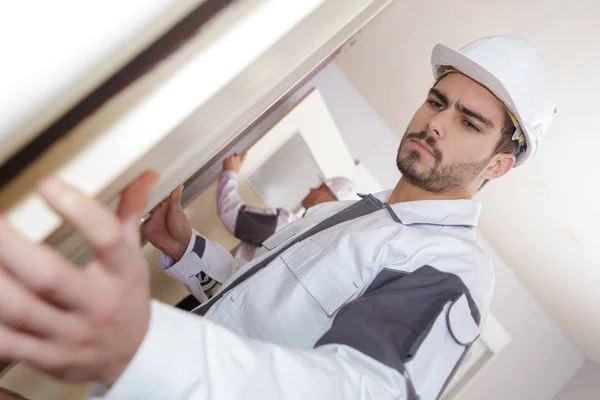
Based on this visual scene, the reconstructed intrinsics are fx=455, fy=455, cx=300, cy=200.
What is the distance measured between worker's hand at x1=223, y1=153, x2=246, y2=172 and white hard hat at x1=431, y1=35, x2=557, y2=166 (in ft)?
2.34

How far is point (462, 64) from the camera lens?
1062 millimetres

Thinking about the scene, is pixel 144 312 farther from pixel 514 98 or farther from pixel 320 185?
pixel 320 185

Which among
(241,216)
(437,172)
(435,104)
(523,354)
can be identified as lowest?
(523,354)

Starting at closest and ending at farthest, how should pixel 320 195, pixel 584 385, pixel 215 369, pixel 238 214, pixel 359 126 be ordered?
pixel 215 369 → pixel 238 214 → pixel 320 195 → pixel 584 385 → pixel 359 126

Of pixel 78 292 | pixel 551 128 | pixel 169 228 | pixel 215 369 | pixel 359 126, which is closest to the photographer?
pixel 78 292

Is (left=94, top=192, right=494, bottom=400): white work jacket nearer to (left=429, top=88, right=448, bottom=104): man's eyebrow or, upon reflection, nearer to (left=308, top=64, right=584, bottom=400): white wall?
(left=429, top=88, right=448, bottom=104): man's eyebrow

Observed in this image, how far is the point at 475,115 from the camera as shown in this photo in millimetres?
1031

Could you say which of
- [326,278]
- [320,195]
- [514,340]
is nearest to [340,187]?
[320,195]

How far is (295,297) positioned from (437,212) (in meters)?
0.37

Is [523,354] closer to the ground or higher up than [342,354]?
closer to the ground

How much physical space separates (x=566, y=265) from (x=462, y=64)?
4.12ft

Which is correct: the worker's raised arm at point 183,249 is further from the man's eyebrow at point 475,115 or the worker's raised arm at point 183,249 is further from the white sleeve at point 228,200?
the man's eyebrow at point 475,115

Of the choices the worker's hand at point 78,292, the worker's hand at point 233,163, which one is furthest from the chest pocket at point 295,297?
the worker's hand at point 233,163

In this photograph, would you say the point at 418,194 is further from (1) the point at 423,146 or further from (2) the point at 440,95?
(2) the point at 440,95
